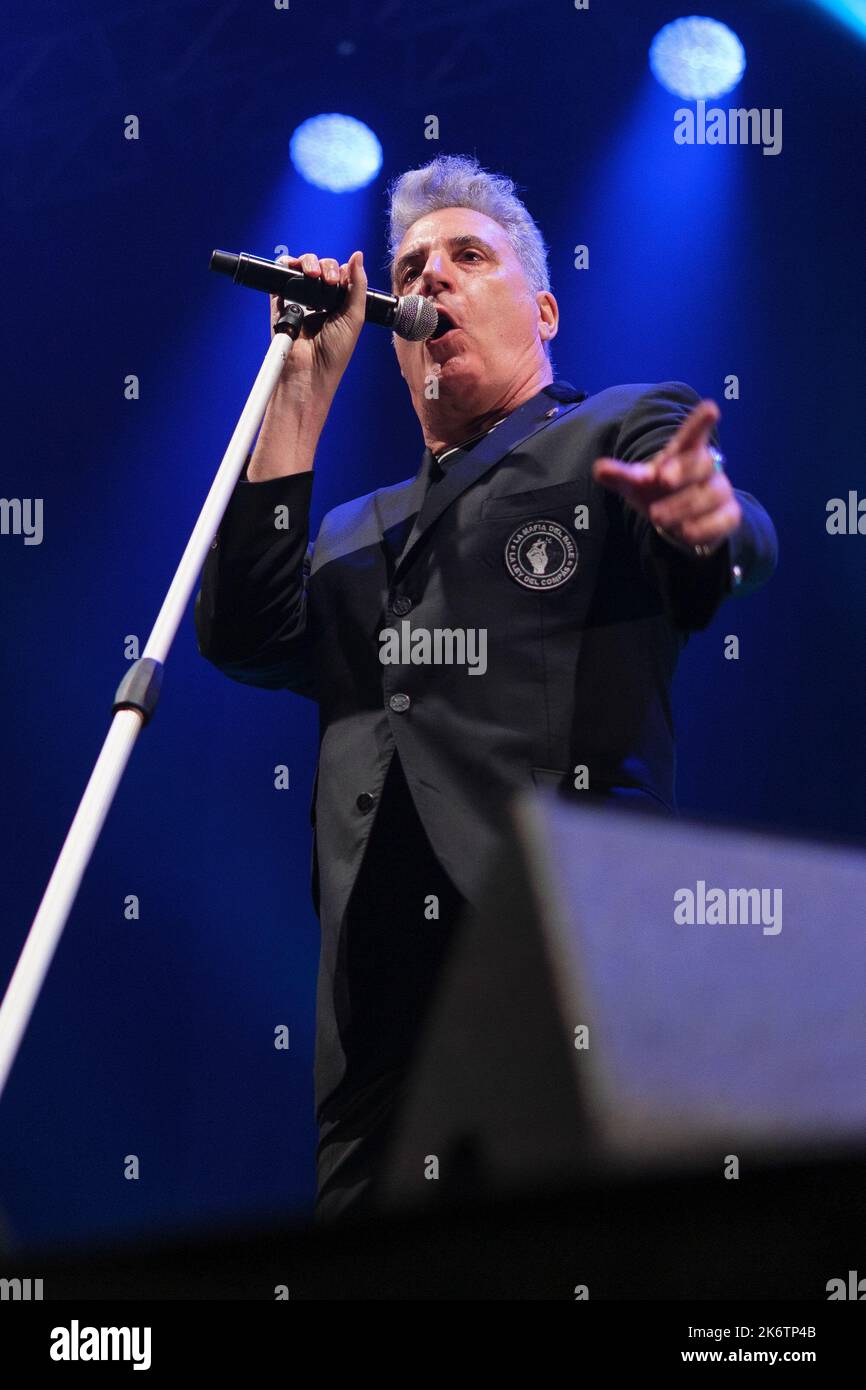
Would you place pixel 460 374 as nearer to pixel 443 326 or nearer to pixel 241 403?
pixel 443 326

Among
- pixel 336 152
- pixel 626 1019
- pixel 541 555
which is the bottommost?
pixel 626 1019

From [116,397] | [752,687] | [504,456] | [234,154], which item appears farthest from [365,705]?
[234,154]

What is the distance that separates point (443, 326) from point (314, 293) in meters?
0.31

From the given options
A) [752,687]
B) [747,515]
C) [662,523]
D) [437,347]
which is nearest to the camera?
[662,523]

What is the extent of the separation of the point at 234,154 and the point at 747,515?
4.06 ft

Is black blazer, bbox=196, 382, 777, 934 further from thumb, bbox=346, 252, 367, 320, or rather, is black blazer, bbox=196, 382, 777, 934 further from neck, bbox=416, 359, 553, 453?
thumb, bbox=346, 252, 367, 320

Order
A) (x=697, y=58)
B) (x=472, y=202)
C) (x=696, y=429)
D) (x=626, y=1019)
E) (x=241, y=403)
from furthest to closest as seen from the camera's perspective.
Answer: (x=241, y=403) < (x=697, y=58) < (x=472, y=202) < (x=626, y=1019) < (x=696, y=429)

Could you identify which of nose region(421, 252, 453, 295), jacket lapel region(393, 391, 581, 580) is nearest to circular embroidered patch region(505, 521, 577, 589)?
jacket lapel region(393, 391, 581, 580)

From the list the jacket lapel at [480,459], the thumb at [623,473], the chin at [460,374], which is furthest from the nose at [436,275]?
the thumb at [623,473]

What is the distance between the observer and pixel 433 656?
5.66ft

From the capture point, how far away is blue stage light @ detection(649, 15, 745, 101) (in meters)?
2.18

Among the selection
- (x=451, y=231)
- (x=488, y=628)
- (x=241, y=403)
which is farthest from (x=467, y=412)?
(x=241, y=403)

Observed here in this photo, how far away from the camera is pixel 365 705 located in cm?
178
